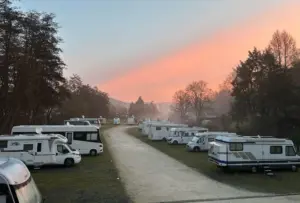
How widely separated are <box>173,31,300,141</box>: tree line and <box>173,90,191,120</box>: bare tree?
38.5 meters

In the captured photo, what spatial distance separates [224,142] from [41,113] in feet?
156

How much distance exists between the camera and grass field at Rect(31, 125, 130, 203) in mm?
18547

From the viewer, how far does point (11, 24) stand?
4103 centimetres

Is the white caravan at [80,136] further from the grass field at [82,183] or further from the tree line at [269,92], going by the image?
the tree line at [269,92]

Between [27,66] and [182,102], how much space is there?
3042 inches

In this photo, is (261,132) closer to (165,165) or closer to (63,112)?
(165,165)

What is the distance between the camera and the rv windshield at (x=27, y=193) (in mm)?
6329

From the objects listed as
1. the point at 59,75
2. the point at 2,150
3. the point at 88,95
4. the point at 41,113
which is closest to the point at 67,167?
the point at 2,150

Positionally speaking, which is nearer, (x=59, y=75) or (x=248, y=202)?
(x=248, y=202)

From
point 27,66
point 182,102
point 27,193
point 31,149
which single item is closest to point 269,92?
point 27,66

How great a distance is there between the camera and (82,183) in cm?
2266

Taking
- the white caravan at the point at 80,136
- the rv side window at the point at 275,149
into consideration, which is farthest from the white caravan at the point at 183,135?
the rv side window at the point at 275,149

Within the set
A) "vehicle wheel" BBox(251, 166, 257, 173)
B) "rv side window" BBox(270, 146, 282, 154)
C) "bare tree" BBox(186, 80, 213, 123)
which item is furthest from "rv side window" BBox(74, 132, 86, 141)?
"bare tree" BBox(186, 80, 213, 123)

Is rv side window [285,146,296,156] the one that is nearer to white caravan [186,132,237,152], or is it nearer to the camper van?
white caravan [186,132,237,152]
